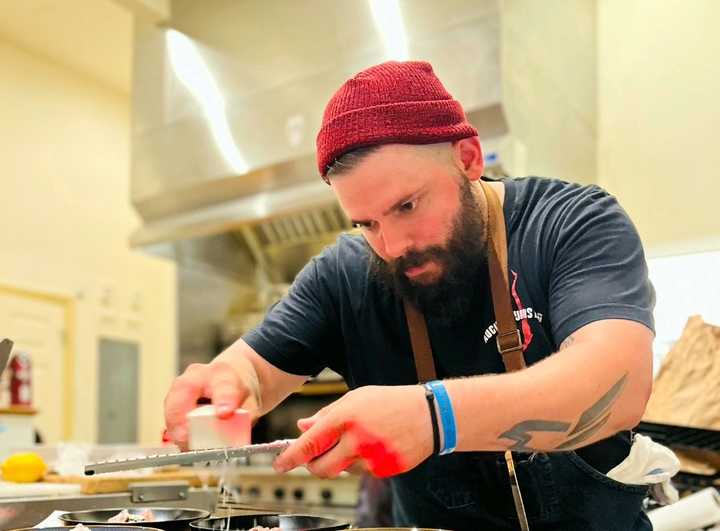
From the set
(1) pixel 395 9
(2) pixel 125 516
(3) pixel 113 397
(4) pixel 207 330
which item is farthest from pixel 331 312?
(3) pixel 113 397

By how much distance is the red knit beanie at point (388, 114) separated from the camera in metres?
1.20

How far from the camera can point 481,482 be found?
127cm

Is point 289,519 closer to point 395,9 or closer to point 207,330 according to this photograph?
point 395,9

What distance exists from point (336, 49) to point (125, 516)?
245cm

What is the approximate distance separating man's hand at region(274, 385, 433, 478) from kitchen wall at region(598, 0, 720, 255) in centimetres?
199

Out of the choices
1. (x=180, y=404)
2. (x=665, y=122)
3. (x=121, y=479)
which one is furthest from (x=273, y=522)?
(x=665, y=122)

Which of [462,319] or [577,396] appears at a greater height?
[462,319]

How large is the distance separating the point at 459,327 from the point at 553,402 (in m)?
0.39

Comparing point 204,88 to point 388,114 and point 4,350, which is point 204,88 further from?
point 388,114

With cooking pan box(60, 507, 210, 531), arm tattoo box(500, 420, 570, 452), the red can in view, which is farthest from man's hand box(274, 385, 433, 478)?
the red can

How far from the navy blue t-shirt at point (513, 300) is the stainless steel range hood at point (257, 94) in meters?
1.41

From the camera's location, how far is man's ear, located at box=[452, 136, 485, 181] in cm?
129

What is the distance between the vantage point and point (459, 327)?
1.34 metres

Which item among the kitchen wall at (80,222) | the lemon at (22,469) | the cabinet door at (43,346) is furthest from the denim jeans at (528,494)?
the cabinet door at (43,346)
